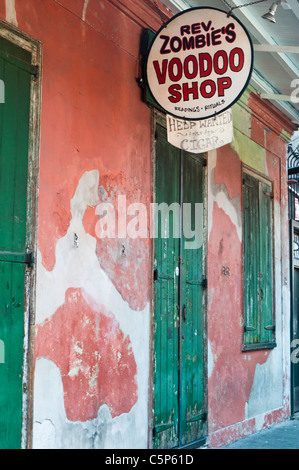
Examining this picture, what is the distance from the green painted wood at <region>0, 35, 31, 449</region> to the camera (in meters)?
4.02

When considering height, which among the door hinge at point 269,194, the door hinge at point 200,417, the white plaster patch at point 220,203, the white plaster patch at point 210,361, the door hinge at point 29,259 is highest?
the door hinge at point 269,194

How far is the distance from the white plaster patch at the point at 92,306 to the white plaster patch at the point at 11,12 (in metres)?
1.21

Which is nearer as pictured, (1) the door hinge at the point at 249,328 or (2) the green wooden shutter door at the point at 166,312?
(2) the green wooden shutter door at the point at 166,312

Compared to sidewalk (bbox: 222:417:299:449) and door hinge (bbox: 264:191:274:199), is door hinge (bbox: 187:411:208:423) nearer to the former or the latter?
sidewalk (bbox: 222:417:299:449)

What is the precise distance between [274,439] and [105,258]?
3.85m

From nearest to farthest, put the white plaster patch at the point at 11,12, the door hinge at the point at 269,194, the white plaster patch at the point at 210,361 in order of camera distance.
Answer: the white plaster patch at the point at 11,12 → the white plaster patch at the point at 210,361 → the door hinge at the point at 269,194

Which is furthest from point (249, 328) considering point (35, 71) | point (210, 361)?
point (35, 71)

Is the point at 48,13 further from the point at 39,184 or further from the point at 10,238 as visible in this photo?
the point at 10,238

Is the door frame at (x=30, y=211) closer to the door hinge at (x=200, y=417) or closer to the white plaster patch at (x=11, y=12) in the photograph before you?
the white plaster patch at (x=11, y=12)

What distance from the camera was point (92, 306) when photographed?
4906 millimetres

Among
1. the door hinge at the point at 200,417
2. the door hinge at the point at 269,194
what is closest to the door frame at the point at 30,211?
the door hinge at the point at 200,417

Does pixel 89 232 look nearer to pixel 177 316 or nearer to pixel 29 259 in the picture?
pixel 29 259

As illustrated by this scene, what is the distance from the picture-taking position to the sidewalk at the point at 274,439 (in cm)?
720

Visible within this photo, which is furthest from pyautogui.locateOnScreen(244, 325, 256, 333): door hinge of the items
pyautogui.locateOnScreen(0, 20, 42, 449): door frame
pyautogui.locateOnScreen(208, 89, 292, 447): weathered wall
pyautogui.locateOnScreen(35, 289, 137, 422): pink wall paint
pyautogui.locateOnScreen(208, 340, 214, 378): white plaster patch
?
pyautogui.locateOnScreen(0, 20, 42, 449): door frame
